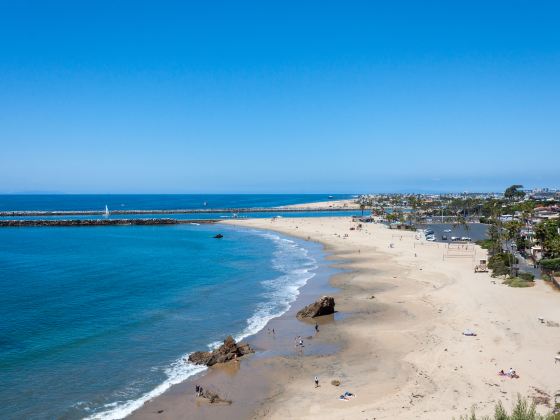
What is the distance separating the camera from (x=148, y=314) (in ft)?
127

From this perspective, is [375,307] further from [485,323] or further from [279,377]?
[279,377]

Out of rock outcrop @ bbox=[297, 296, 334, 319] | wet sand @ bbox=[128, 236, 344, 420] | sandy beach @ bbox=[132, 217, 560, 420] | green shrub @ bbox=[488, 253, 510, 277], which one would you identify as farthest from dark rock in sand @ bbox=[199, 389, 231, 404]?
green shrub @ bbox=[488, 253, 510, 277]

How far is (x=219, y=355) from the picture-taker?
2853 centimetres

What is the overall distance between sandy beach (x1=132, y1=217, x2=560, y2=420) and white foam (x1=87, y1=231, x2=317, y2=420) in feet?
3.10

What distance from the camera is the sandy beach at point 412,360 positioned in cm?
2211

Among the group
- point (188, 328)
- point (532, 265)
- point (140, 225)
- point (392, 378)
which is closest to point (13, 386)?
point (188, 328)

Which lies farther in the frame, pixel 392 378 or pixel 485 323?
pixel 485 323

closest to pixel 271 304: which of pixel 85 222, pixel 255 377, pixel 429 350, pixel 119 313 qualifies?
pixel 119 313

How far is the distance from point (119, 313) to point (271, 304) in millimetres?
13563

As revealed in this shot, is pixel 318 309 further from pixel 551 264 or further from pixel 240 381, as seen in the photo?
pixel 551 264

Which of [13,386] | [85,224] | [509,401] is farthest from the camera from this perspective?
[85,224]

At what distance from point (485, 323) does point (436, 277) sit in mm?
18907

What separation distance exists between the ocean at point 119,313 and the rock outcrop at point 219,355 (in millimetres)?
668

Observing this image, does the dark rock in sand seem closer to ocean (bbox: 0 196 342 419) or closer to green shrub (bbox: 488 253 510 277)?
ocean (bbox: 0 196 342 419)
